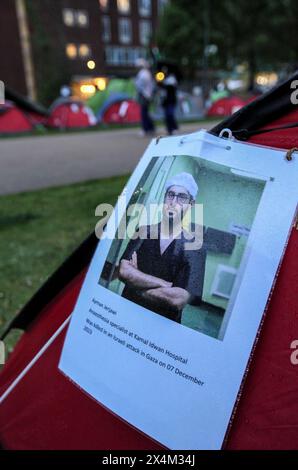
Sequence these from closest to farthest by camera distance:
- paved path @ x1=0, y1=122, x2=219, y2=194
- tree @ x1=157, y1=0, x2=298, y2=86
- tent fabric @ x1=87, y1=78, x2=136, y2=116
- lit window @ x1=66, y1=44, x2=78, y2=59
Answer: paved path @ x1=0, y1=122, x2=219, y2=194, tent fabric @ x1=87, y1=78, x2=136, y2=116, tree @ x1=157, y1=0, x2=298, y2=86, lit window @ x1=66, y1=44, x2=78, y2=59

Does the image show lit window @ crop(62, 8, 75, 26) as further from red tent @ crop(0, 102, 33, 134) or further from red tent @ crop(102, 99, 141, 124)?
red tent @ crop(0, 102, 33, 134)

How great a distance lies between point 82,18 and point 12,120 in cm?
2444

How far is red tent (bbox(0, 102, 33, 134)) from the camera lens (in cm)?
1334

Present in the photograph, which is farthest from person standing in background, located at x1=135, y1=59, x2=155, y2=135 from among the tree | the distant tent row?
the tree

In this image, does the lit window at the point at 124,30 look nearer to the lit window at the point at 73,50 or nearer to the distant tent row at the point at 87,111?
the lit window at the point at 73,50

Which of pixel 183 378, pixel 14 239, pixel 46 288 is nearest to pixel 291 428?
pixel 183 378

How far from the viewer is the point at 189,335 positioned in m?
1.12

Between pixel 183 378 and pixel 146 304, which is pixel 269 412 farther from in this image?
pixel 146 304

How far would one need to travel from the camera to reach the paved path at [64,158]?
6.96 meters

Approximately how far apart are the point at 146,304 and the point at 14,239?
334 cm

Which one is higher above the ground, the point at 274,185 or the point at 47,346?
the point at 274,185

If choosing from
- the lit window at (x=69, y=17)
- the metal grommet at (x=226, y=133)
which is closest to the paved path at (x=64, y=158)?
the metal grommet at (x=226, y=133)

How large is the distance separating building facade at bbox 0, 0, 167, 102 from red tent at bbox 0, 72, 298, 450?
0.99m

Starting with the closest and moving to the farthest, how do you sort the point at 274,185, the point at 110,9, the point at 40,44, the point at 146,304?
the point at 274,185 < the point at 146,304 < the point at 40,44 < the point at 110,9
